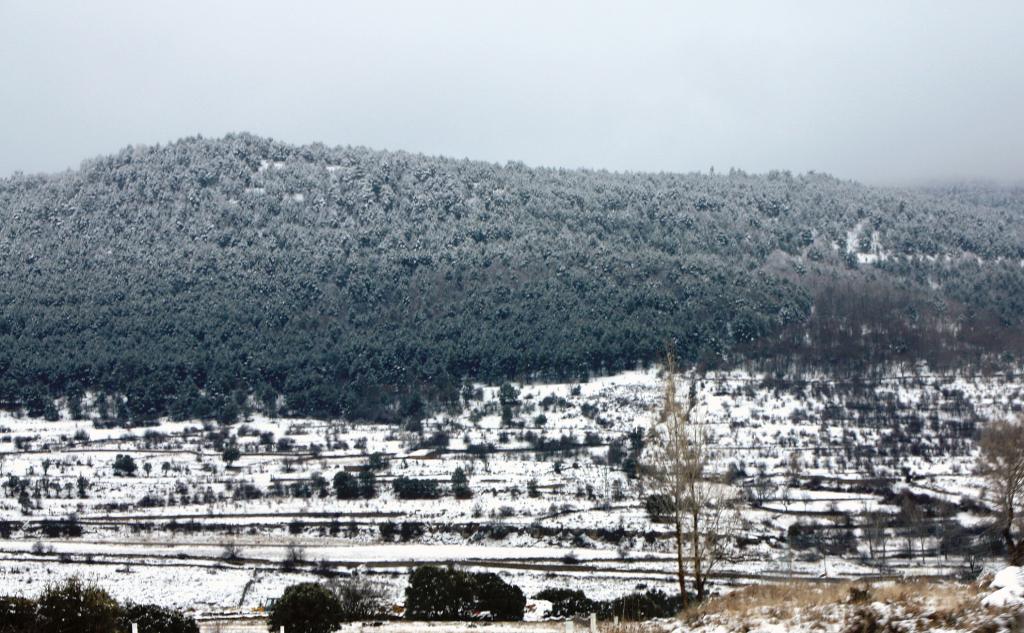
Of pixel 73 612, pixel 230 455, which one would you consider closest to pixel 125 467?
pixel 230 455

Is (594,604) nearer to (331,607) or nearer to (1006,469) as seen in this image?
(1006,469)

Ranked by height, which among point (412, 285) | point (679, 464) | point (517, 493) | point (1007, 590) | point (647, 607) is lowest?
point (517, 493)

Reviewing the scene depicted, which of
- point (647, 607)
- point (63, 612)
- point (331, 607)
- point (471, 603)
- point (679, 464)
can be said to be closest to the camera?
point (63, 612)

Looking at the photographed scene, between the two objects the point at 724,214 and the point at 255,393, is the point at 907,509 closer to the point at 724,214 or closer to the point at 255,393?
the point at 255,393

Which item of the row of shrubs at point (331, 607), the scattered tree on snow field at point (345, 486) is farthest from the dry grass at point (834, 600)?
the scattered tree on snow field at point (345, 486)

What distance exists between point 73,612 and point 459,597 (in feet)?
56.3

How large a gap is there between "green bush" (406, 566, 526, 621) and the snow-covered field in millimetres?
8912

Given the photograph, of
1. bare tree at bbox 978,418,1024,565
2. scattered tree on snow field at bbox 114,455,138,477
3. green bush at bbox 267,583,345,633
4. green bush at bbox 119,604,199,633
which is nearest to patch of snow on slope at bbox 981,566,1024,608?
green bush at bbox 267,583,345,633

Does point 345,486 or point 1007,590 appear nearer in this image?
point 1007,590

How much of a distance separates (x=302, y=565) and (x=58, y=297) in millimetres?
110394

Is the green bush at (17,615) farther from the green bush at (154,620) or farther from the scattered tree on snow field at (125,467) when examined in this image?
the scattered tree on snow field at (125,467)

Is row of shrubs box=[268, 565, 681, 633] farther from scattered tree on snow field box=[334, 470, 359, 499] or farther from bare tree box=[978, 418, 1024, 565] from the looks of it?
scattered tree on snow field box=[334, 470, 359, 499]

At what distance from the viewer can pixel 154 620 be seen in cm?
2425

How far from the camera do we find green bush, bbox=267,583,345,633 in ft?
85.6
